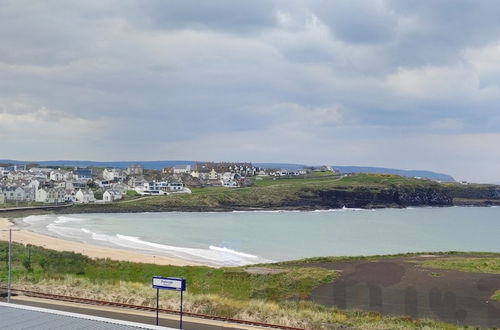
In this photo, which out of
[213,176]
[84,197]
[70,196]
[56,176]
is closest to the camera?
[70,196]

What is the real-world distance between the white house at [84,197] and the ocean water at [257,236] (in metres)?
15.3

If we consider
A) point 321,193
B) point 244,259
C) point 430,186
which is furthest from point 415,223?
point 430,186

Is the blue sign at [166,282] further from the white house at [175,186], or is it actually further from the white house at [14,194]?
the white house at [175,186]

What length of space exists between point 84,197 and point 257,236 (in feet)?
165

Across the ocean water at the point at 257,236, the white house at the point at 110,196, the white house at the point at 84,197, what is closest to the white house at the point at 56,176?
the white house at the point at 84,197

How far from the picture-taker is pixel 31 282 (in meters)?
22.6

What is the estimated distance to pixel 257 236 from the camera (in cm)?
5897

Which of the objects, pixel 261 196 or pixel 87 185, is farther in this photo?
pixel 261 196

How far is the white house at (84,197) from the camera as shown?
9794cm

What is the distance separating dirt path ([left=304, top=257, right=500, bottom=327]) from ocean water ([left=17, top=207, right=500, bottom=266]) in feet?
42.3

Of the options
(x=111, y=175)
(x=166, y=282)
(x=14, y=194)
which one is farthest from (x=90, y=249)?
(x=111, y=175)

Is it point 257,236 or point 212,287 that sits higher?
point 212,287

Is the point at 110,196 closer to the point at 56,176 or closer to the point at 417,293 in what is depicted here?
the point at 56,176

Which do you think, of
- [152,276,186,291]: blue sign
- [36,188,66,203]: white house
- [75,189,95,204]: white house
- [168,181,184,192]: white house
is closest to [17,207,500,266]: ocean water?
[36,188,66,203]: white house
